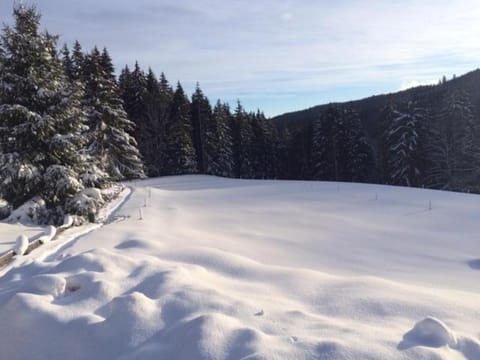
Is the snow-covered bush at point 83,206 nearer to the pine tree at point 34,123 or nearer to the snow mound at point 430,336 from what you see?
the pine tree at point 34,123

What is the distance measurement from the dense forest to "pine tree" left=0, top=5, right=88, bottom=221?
34mm

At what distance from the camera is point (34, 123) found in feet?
43.3

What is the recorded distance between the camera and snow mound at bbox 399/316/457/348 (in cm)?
346

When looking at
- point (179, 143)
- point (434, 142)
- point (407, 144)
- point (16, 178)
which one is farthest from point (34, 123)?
point (434, 142)

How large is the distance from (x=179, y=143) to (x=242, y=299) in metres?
39.0

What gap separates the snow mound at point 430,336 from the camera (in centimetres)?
346

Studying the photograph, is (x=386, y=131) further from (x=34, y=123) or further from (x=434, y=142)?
(x=34, y=123)

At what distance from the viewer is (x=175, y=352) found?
11.7ft

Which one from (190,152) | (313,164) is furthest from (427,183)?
(190,152)

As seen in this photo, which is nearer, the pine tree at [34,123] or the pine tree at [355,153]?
the pine tree at [34,123]

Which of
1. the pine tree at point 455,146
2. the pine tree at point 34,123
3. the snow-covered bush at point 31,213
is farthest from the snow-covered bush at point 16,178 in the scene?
the pine tree at point 455,146

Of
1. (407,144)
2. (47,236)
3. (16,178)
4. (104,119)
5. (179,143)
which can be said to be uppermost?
(104,119)

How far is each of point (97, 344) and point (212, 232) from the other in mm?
8974

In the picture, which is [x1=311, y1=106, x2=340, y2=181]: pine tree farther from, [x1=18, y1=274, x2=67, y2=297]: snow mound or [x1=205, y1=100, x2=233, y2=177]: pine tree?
[x1=18, y1=274, x2=67, y2=297]: snow mound
